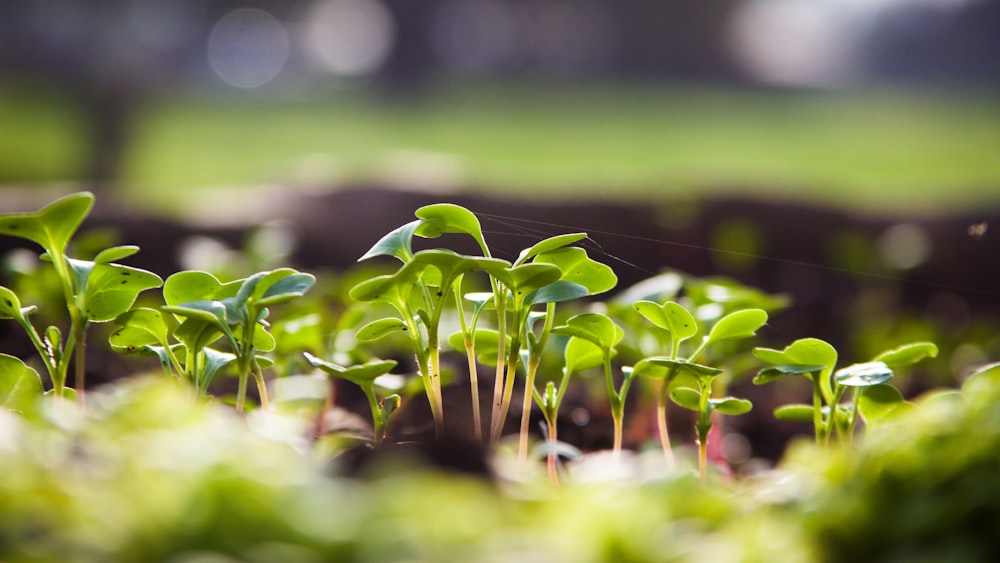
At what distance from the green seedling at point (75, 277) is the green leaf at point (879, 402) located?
669 millimetres

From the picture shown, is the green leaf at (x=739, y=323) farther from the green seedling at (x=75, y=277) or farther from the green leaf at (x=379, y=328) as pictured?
the green seedling at (x=75, y=277)

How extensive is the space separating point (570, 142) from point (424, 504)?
9.19 meters

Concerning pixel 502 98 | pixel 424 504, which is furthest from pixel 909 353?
pixel 502 98

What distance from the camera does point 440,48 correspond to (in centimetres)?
1449

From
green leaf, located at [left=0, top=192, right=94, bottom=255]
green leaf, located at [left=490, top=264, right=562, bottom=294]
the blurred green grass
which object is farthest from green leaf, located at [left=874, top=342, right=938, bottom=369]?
the blurred green grass

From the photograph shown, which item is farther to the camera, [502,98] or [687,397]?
[502,98]

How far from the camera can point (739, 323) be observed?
0.71 m

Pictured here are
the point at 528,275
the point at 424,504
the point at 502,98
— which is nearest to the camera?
the point at 424,504

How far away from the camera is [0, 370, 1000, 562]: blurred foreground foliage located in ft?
1.16

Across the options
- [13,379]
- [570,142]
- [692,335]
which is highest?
[692,335]

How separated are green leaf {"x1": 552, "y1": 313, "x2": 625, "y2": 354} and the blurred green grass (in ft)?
5.97

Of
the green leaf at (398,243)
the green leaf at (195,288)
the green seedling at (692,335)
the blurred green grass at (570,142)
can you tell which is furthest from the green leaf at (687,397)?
the blurred green grass at (570,142)

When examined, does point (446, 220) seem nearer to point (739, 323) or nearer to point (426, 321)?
point (426, 321)

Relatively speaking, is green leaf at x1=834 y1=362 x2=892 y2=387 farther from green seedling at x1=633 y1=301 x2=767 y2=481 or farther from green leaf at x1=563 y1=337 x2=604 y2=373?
green leaf at x1=563 y1=337 x2=604 y2=373
